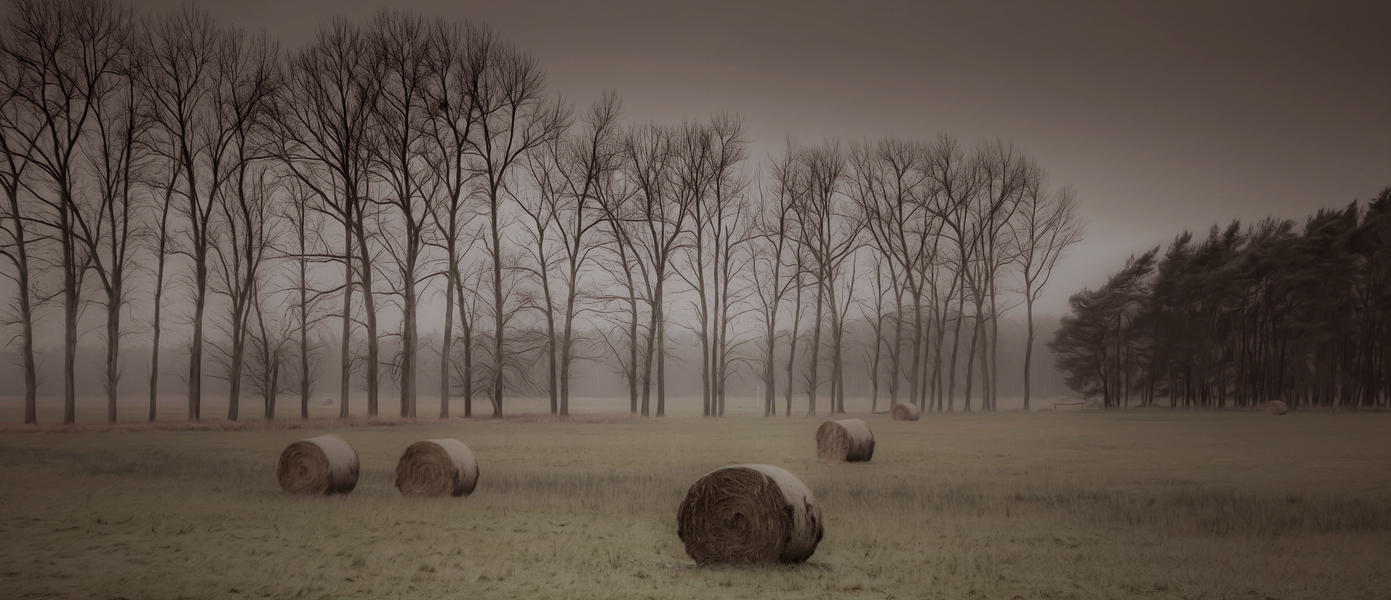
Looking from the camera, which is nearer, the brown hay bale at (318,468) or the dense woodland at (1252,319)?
the brown hay bale at (318,468)

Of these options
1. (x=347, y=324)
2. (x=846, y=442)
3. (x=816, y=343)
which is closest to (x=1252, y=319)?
(x=816, y=343)

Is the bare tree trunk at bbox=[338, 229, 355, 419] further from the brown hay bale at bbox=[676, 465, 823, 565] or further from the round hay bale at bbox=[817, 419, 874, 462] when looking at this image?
the brown hay bale at bbox=[676, 465, 823, 565]

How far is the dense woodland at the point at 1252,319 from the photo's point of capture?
55750 mm

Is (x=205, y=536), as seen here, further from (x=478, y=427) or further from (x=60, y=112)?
(x=60, y=112)

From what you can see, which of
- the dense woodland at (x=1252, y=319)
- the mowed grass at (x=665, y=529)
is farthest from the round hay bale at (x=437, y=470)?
the dense woodland at (x=1252, y=319)

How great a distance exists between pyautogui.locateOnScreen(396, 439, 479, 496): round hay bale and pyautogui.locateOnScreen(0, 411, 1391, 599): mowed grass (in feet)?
1.29

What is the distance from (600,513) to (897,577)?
20.0ft

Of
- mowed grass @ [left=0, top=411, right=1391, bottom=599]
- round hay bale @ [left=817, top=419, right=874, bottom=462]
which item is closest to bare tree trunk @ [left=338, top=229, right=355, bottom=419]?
mowed grass @ [left=0, top=411, right=1391, bottom=599]

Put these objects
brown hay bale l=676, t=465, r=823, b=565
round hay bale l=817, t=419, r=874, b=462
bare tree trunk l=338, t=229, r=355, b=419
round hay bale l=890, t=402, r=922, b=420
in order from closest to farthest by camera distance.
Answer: brown hay bale l=676, t=465, r=823, b=565 → round hay bale l=817, t=419, r=874, b=462 → bare tree trunk l=338, t=229, r=355, b=419 → round hay bale l=890, t=402, r=922, b=420

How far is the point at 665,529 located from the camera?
13070mm

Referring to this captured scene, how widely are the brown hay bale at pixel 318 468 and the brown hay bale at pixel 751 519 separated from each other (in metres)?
8.47

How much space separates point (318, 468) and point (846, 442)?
13.3 m

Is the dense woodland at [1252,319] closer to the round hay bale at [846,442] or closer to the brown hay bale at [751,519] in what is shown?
the round hay bale at [846,442]

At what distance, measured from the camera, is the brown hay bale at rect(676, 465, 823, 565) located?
33.8 feet
